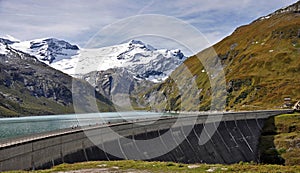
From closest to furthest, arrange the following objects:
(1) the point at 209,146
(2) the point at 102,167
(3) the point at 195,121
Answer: (2) the point at 102,167 < (1) the point at 209,146 < (3) the point at 195,121

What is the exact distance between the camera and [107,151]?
153 ft

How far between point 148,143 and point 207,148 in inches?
708

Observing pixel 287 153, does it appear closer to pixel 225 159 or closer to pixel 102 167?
pixel 225 159

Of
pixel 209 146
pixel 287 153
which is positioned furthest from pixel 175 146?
pixel 287 153

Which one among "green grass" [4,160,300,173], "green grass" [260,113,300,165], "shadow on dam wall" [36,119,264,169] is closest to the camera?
"green grass" [4,160,300,173]

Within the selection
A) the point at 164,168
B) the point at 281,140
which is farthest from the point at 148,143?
the point at 281,140

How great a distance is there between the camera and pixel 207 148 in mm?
70938

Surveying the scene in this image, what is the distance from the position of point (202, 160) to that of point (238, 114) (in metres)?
39.8

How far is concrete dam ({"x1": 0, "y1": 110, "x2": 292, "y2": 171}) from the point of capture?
112ft

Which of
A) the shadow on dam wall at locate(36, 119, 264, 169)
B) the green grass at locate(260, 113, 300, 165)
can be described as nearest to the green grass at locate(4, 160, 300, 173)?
the shadow on dam wall at locate(36, 119, 264, 169)

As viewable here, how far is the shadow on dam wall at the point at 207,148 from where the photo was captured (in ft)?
145

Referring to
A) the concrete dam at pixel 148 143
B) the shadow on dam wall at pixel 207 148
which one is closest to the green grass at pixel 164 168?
the concrete dam at pixel 148 143

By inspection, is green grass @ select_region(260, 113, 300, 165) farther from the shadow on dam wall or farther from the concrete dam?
the concrete dam

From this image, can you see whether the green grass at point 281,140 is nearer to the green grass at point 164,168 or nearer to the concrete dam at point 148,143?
the concrete dam at point 148,143
